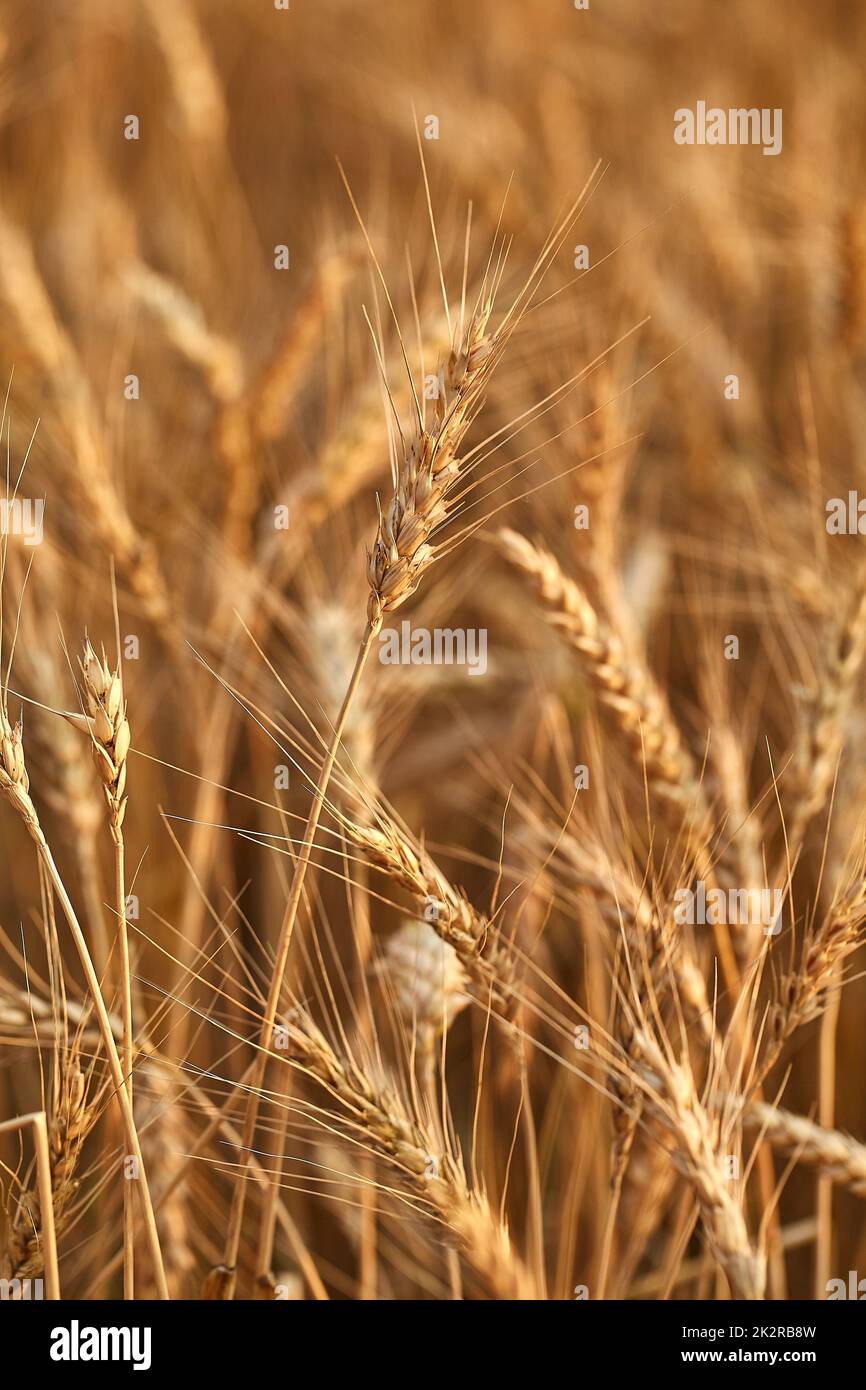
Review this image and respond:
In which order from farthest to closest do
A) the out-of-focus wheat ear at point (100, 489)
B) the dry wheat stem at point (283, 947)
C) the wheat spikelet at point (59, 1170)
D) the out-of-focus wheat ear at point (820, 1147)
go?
1. the out-of-focus wheat ear at point (100, 489)
2. the out-of-focus wheat ear at point (820, 1147)
3. the wheat spikelet at point (59, 1170)
4. the dry wheat stem at point (283, 947)

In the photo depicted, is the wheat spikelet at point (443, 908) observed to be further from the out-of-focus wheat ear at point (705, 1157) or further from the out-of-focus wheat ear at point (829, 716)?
the out-of-focus wheat ear at point (829, 716)

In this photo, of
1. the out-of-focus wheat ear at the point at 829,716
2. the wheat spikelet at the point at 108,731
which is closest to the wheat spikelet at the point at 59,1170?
the wheat spikelet at the point at 108,731

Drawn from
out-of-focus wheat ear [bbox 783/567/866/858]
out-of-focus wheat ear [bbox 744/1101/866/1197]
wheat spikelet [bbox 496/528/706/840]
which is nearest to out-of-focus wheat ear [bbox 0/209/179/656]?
wheat spikelet [bbox 496/528/706/840]

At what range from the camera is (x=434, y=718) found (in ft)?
5.40

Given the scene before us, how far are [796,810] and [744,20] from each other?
2951mm

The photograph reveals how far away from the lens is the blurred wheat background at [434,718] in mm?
738

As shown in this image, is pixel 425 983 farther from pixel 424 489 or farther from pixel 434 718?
pixel 434 718

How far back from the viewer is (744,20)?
2900mm

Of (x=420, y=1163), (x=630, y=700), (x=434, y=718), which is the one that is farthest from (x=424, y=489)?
(x=434, y=718)

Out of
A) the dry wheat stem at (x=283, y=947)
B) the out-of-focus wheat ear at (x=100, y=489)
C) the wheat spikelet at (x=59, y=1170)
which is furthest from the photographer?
the out-of-focus wheat ear at (x=100, y=489)

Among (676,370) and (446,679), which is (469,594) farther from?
(676,370)

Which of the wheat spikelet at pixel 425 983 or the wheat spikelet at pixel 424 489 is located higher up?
the wheat spikelet at pixel 424 489

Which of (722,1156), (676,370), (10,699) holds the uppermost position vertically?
(676,370)
